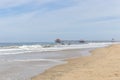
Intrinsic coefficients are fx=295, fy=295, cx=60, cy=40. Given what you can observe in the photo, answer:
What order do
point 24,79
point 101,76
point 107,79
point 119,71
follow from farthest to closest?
point 24,79, point 119,71, point 101,76, point 107,79

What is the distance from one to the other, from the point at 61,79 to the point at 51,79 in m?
0.84

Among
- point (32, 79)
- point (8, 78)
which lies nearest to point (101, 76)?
point (32, 79)

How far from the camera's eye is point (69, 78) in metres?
11.2

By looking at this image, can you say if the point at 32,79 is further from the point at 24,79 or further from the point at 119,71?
the point at 119,71

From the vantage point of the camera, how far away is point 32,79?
12.7 m

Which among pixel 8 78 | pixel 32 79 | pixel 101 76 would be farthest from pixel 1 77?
pixel 101 76

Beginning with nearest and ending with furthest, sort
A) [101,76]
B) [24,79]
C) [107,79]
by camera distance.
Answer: [107,79] < [101,76] < [24,79]

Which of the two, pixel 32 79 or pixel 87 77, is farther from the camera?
pixel 32 79

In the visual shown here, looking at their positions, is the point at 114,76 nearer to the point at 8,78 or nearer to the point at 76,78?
the point at 76,78

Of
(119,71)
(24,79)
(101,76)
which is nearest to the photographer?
(101,76)

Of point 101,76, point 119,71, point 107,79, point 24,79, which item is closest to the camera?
point 107,79

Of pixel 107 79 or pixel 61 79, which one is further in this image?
pixel 61 79

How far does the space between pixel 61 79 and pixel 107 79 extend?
1.91 meters

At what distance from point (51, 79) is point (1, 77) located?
254 cm
